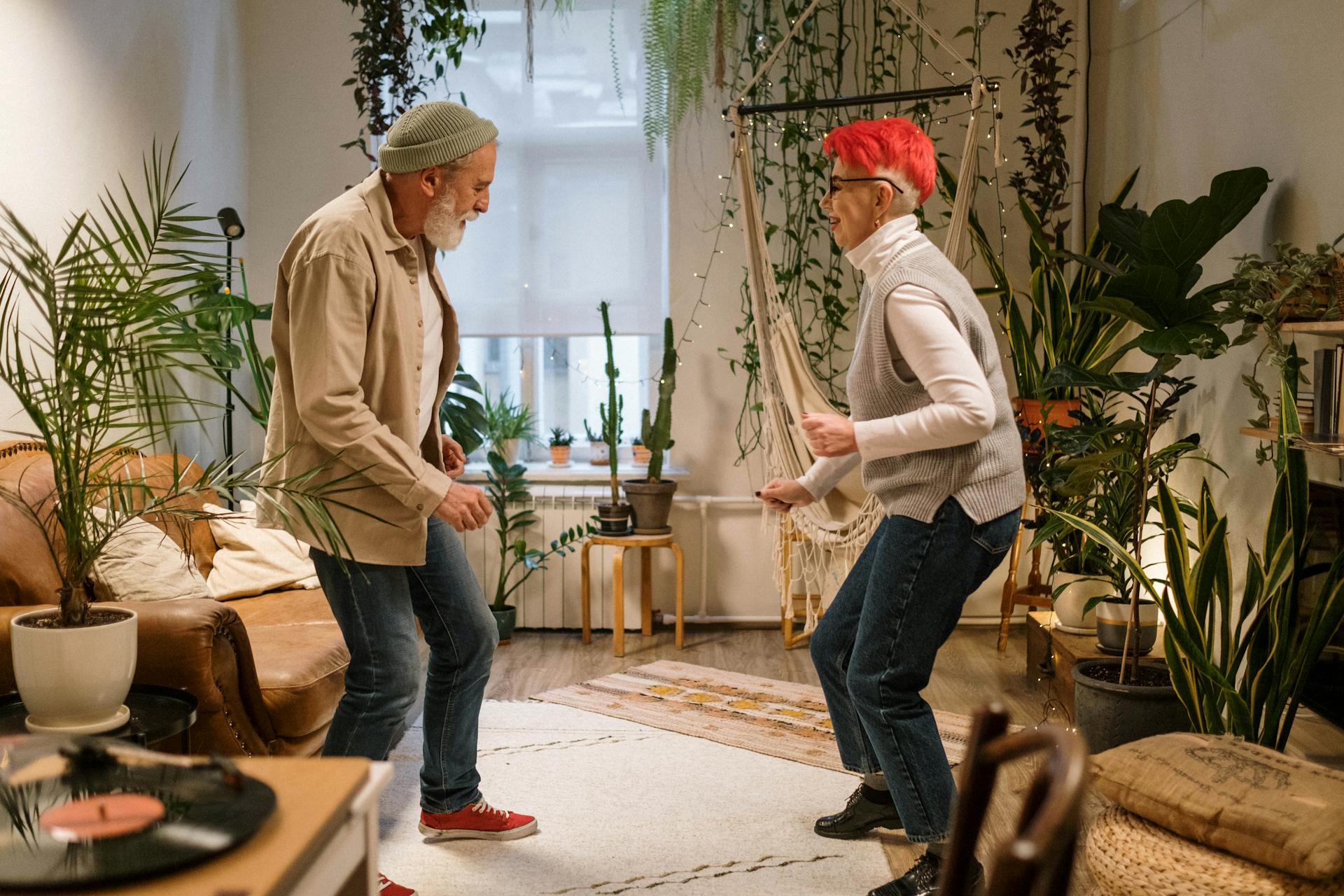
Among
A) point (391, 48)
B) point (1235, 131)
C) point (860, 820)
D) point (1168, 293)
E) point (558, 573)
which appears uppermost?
point (391, 48)

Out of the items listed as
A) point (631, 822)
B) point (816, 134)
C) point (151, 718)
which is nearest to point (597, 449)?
point (816, 134)

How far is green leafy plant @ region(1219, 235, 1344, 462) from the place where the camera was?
7.38ft

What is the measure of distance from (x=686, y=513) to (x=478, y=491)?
8.32ft

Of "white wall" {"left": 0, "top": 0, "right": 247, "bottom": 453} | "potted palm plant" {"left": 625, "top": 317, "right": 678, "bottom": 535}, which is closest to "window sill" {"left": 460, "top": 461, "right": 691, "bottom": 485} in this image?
"potted palm plant" {"left": 625, "top": 317, "right": 678, "bottom": 535}

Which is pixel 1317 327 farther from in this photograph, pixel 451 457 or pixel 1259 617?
pixel 451 457

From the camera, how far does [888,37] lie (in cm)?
433

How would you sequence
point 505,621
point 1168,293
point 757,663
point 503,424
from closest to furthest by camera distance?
point 1168,293, point 757,663, point 505,621, point 503,424

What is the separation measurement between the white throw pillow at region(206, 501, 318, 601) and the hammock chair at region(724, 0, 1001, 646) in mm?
1428

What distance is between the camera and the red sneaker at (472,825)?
2.38 metres

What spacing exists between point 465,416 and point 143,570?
157 cm

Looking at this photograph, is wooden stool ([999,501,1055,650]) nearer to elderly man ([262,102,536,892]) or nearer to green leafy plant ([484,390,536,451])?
green leafy plant ([484,390,536,451])

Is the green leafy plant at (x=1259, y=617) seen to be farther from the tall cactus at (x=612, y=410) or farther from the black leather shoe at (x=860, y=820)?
the tall cactus at (x=612, y=410)

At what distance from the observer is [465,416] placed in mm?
4207

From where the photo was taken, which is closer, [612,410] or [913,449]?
[913,449]
